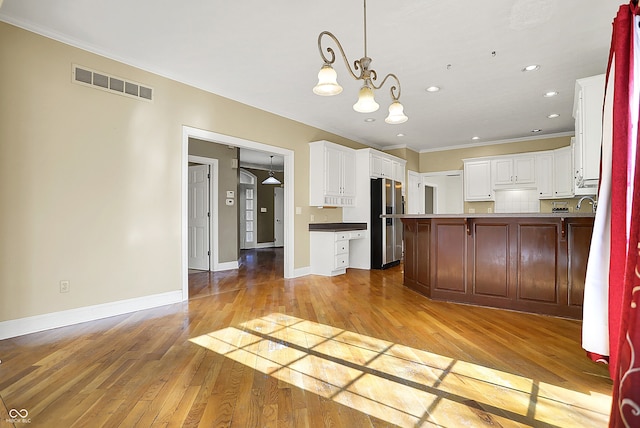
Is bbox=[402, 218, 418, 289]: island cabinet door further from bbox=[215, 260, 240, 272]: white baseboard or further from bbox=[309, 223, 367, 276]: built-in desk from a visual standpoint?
bbox=[215, 260, 240, 272]: white baseboard

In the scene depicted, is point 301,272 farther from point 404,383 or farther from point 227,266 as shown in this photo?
point 404,383

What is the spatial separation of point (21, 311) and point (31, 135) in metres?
A: 1.57

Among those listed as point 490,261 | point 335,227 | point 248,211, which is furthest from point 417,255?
point 248,211

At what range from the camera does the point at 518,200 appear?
25.0ft

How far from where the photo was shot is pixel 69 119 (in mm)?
3383

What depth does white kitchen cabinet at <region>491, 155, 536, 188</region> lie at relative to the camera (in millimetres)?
7285

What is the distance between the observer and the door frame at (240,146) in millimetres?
4316

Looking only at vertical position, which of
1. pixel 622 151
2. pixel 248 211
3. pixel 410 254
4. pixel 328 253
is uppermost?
pixel 622 151

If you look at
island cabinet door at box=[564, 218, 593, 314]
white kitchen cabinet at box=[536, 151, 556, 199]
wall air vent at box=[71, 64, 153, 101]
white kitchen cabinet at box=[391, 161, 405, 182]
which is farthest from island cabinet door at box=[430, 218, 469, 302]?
white kitchen cabinet at box=[536, 151, 556, 199]

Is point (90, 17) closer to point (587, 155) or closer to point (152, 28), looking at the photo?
point (152, 28)

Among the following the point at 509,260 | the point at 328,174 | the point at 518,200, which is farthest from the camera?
the point at 518,200

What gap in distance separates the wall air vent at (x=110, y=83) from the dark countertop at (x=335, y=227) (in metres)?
3.27
